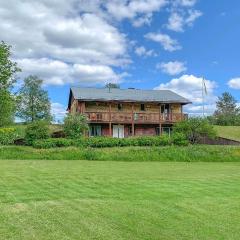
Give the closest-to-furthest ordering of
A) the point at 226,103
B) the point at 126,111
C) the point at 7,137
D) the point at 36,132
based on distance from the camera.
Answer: the point at 7,137, the point at 36,132, the point at 126,111, the point at 226,103

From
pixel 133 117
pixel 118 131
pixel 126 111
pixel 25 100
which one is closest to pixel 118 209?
pixel 133 117

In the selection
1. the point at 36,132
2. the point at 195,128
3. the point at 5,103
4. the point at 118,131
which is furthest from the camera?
the point at 118,131

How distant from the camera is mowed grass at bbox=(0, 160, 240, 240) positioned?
7.73m

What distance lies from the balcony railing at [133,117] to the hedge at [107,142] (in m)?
6.68

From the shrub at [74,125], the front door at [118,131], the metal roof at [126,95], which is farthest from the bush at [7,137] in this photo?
the front door at [118,131]

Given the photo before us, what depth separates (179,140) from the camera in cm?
3759

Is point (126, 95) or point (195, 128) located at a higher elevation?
point (126, 95)

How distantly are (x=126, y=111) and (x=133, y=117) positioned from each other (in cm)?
203

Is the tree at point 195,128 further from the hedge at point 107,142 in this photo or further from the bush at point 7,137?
the bush at point 7,137

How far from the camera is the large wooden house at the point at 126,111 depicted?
4484cm

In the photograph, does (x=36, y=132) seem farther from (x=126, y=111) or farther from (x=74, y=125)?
(x=126, y=111)

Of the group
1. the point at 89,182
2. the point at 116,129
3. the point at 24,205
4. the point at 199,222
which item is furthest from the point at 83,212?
the point at 116,129

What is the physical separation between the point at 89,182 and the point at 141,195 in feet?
9.85

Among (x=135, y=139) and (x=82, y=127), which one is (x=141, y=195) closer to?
(x=135, y=139)
